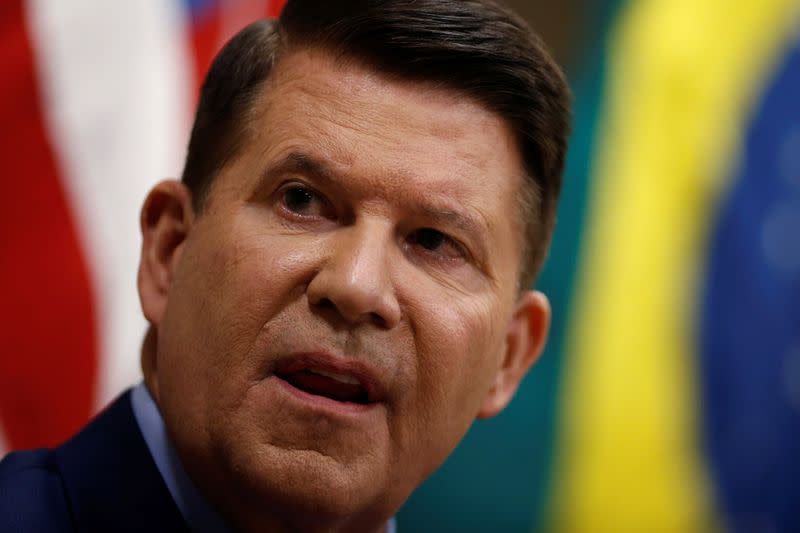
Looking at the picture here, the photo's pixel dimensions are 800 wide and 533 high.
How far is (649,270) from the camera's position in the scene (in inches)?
102

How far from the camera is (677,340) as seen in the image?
261 cm

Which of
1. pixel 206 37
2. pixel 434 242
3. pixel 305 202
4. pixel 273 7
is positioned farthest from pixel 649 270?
pixel 305 202

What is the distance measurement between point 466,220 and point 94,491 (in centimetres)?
61

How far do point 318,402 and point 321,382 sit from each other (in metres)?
0.03

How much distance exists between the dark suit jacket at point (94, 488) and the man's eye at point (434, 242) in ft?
1.54

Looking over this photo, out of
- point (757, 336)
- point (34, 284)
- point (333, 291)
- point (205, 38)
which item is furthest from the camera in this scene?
point (757, 336)

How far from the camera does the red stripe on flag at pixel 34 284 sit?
2002mm

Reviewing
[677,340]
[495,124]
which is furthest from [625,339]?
[495,124]

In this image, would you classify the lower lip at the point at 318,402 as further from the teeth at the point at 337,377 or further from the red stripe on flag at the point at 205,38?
the red stripe on flag at the point at 205,38

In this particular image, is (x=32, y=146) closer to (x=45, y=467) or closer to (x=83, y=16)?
(x=83, y=16)

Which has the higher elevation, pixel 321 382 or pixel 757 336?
pixel 321 382

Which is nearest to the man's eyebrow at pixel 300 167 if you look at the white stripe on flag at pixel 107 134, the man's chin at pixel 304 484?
the man's chin at pixel 304 484

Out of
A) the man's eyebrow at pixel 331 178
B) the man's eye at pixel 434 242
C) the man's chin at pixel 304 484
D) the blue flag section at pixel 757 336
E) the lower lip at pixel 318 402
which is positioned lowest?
the blue flag section at pixel 757 336

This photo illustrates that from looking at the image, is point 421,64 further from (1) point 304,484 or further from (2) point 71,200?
(2) point 71,200
